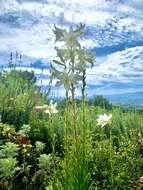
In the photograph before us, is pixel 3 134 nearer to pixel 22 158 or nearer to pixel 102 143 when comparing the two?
pixel 22 158

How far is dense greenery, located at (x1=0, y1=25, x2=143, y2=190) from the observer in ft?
18.3

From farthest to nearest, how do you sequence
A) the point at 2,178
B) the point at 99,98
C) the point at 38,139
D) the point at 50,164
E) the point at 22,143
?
the point at 99,98 → the point at 38,139 → the point at 22,143 → the point at 50,164 → the point at 2,178

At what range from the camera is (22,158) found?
8.47 metres

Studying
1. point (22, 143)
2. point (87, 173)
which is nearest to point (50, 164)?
point (22, 143)

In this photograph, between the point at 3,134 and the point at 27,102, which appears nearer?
the point at 3,134

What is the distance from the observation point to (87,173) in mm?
5707

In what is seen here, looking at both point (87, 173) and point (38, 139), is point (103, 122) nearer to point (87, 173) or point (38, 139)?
point (38, 139)

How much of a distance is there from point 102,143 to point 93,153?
0.43 metres

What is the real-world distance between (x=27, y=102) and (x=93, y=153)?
372 centimetres

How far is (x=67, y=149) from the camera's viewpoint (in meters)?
5.61

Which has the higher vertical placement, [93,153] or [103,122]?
[103,122]

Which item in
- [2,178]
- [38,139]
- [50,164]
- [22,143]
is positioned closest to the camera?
[2,178]

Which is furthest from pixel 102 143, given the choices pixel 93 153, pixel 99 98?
pixel 99 98

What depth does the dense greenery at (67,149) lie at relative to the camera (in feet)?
18.3
